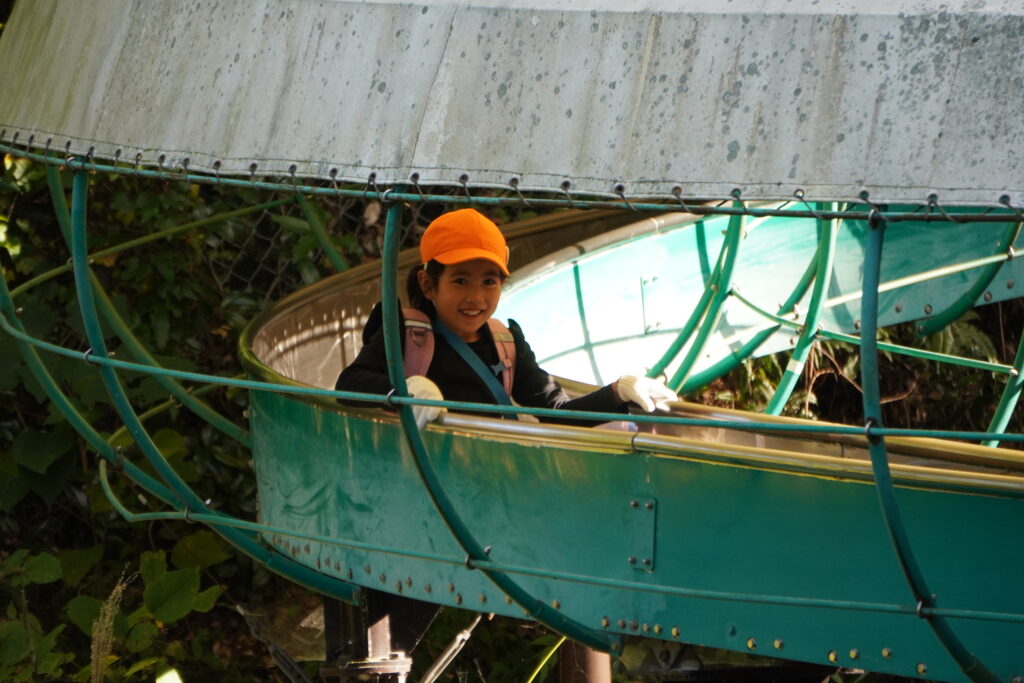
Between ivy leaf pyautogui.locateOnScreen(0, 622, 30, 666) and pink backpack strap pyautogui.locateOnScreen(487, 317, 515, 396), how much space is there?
→ 5.73ft

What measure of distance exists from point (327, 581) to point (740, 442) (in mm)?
1049

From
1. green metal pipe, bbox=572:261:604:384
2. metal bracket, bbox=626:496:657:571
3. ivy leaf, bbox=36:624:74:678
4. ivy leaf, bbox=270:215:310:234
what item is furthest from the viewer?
ivy leaf, bbox=270:215:310:234

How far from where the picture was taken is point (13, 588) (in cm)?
475

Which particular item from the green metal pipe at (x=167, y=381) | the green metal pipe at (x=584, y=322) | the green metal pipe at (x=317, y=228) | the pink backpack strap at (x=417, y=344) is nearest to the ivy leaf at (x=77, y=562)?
the green metal pipe at (x=167, y=381)

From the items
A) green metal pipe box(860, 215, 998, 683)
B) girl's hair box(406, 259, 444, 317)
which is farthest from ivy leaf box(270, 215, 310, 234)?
green metal pipe box(860, 215, 998, 683)

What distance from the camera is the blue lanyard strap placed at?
11.2ft

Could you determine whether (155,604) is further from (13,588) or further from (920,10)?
(920,10)

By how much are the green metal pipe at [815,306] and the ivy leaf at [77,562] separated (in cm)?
234

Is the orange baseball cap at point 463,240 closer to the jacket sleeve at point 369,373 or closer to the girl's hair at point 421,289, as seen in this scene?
the girl's hair at point 421,289

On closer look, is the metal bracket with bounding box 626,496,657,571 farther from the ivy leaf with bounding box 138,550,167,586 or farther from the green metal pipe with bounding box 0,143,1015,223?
the ivy leaf with bounding box 138,550,167,586

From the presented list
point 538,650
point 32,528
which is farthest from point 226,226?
point 538,650

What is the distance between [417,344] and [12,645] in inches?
69.2

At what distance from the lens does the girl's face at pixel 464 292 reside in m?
3.36

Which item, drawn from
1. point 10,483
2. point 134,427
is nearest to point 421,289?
point 134,427
